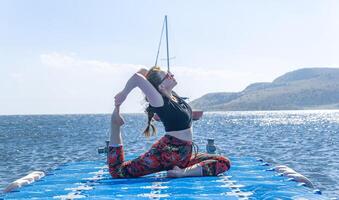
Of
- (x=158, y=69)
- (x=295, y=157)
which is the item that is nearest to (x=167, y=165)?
(x=158, y=69)

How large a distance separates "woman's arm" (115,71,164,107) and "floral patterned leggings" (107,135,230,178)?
0.92m

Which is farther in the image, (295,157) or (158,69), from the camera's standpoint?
(295,157)

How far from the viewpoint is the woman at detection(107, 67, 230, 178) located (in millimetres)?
9180

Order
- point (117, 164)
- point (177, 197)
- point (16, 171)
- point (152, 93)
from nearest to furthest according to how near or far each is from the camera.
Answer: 1. point (177, 197)
2. point (152, 93)
3. point (117, 164)
4. point (16, 171)

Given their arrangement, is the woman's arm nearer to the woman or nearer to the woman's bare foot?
the woman

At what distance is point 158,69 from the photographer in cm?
944

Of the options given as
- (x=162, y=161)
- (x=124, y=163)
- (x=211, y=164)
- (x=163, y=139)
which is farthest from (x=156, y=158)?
(x=211, y=164)

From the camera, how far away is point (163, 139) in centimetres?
951

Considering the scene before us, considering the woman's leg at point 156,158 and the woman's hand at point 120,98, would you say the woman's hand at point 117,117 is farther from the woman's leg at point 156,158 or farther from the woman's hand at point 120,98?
the woman's leg at point 156,158

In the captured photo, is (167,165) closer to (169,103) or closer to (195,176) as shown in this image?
(195,176)

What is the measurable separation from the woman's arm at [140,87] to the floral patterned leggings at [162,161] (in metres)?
0.92

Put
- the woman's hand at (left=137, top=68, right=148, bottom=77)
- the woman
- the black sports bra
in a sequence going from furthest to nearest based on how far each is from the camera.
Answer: the woman's hand at (left=137, top=68, right=148, bottom=77)
the black sports bra
the woman

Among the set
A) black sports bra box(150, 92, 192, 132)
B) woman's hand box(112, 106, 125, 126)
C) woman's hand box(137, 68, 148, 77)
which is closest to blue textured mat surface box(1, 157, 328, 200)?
black sports bra box(150, 92, 192, 132)

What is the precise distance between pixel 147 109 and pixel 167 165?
3.87 ft
